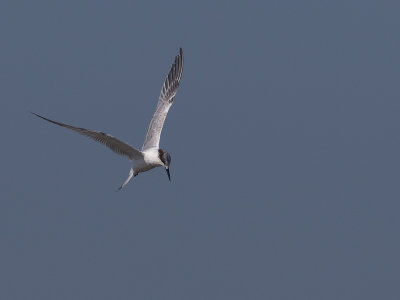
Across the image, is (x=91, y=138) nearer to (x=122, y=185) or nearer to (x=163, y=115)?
(x=122, y=185)

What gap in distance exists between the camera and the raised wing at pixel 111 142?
27677mm

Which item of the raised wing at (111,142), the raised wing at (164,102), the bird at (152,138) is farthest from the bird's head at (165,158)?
the raised wing at (164,102)

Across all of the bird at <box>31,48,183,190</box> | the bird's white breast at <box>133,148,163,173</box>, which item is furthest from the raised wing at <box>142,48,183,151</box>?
the bird's white breast at <box>133,148,163,173</box>

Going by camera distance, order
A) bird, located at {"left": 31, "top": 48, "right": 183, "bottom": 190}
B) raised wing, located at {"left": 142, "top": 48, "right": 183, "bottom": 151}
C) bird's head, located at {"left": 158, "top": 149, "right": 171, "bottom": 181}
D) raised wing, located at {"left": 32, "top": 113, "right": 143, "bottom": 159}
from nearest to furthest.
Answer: raised wing, located at {"left": 32, "top": 113, "right": 143, "bottom": 159} → bird, located at {"left": 31, "top": 48, "right": 183, "bottom": 190} → bird's head, located at {"left": 158, "top": 149, "right": 171, "bottom": 181} → raised wing, located at {"left": 142, "top": 48, "right": 183, "bottom": 151}

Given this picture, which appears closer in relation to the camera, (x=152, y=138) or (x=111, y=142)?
(x=111, y=142)

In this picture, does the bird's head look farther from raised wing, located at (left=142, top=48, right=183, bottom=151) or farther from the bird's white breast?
raised wing, located at (left=142, top=48, right=183, bottom=151)

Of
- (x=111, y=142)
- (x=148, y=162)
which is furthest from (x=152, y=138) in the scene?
(x=111, y=142)

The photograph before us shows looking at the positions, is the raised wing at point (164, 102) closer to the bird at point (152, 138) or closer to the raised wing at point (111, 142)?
the bird at point (152, 138)

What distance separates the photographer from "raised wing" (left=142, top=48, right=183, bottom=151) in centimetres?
3475

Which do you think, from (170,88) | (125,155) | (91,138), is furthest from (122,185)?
(170,88)

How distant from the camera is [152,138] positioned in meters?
34.8

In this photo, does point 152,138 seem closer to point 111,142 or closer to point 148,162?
point 148,162

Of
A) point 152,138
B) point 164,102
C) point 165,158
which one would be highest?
point 164,102

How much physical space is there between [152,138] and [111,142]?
477 cm
